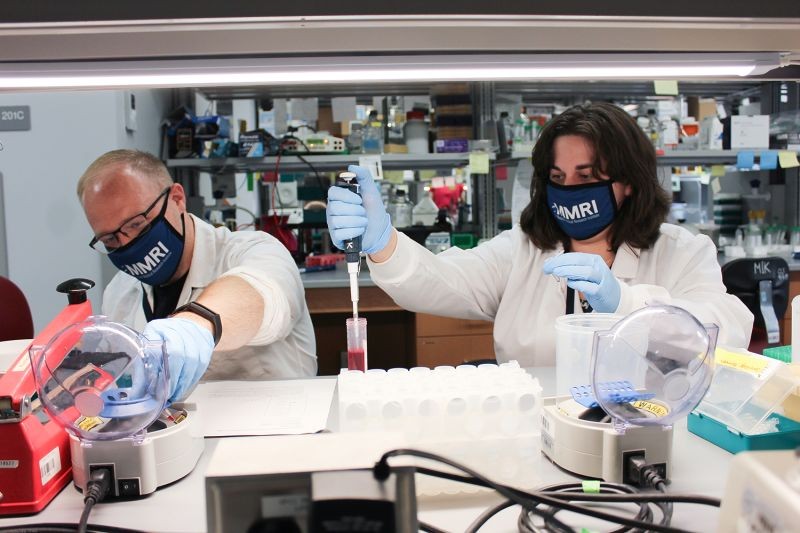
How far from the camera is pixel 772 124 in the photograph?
3365mm

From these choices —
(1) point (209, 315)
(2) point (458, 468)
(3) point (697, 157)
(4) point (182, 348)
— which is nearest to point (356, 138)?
(3) point (697, 157)

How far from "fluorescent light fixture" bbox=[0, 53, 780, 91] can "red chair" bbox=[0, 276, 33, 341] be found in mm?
1293

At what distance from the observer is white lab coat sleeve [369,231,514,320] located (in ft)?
4.91

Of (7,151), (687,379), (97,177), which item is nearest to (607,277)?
(687,379)

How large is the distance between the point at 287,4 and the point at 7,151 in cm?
243

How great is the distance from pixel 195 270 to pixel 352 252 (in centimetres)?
61

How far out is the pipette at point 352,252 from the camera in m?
1.11

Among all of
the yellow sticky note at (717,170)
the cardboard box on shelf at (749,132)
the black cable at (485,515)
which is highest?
the cardboard box on shelf at (749,132)

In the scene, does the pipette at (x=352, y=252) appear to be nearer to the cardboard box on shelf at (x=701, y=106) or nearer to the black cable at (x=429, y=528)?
the black cable at (x=429, y=528)

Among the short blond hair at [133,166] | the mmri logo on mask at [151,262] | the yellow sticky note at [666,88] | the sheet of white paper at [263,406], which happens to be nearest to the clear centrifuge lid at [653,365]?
the sheet of white paper at [263,406]

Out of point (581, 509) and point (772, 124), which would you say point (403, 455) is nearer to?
point (581, 509)

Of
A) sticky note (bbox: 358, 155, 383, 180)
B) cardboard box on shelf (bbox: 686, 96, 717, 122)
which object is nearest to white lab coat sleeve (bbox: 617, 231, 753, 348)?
sticky note (bbox: 358, 155, 383, 180)

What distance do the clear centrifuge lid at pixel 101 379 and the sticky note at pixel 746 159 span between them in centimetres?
328

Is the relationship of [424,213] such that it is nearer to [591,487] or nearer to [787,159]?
[787,159]
